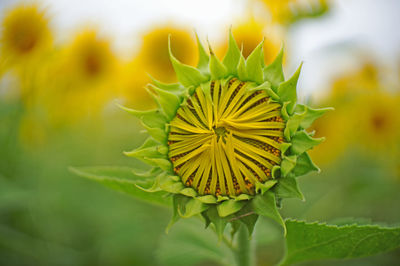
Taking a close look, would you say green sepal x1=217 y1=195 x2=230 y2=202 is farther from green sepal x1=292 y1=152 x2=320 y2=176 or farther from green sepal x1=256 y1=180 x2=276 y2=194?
green sepal x1=292 y1=152 x2=320 y2=176

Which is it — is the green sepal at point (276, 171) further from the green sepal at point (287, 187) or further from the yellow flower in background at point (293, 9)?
the yellow flower in background at point (293, 9)

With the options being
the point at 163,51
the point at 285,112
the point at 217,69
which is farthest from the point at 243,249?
the point at 163,51

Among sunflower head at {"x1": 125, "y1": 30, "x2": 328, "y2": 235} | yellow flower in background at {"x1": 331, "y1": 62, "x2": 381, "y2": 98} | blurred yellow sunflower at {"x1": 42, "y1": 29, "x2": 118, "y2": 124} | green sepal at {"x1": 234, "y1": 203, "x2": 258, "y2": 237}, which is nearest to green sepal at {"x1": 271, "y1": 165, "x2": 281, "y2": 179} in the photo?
sunflower head at {"x1": 125, "y1": 30, "x2": 328, "y2": 235}

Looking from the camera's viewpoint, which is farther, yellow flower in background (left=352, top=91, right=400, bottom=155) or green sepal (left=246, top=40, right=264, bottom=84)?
yellow flower in background (left=352, top=91, right=400, bottom=155)

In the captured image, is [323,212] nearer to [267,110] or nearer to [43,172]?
[267,110]

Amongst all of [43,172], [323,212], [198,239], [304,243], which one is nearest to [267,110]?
[304,243]
